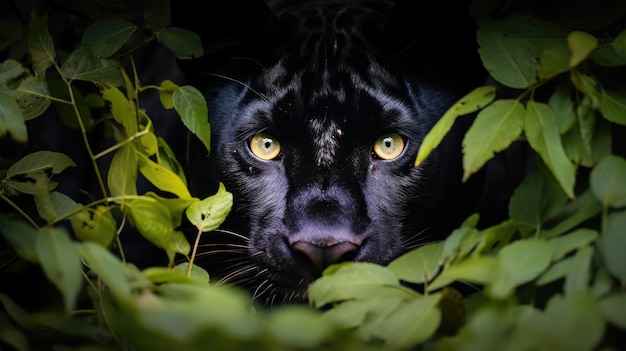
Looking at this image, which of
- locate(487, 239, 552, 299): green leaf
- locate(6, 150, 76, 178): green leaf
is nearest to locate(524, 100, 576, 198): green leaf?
locate(487, 239, 552, 299): green leaf

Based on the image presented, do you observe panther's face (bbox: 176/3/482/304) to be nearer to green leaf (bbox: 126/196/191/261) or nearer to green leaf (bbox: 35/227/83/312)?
green leaf (bbox: 126/196/191/261)

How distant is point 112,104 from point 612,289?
85 cm

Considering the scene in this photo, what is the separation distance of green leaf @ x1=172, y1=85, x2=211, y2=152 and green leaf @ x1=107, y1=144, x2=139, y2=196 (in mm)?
155

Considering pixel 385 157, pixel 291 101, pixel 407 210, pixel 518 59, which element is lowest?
pixel 407 210

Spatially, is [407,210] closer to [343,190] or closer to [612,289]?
[343,190]

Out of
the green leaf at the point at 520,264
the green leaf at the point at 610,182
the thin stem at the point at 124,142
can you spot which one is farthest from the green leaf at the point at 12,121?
the green leaf at the point at 610,182

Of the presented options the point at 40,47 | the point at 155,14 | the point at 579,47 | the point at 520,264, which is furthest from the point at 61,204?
the point at 579,47

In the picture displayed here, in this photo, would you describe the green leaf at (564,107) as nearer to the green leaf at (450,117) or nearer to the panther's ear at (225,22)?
the green leaf at (450,117)

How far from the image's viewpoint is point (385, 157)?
4.99 feet

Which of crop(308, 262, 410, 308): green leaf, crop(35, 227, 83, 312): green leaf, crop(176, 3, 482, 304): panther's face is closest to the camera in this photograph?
crop(35, 227, 83, 312): green leaf

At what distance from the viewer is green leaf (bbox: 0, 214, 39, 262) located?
0.91 meters

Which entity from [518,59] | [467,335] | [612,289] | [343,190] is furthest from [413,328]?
[343,190]

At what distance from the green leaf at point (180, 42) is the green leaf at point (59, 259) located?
574 mm

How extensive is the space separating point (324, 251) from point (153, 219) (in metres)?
0.37
